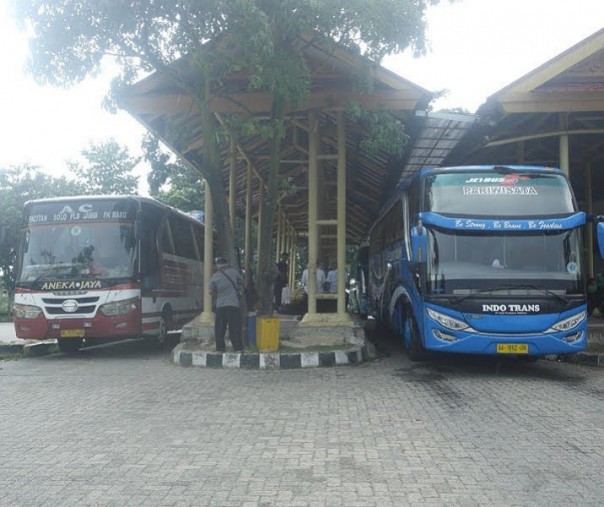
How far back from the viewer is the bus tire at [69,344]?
13.1 m

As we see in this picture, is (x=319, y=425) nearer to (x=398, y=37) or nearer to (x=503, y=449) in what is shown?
(x=503, y=449)

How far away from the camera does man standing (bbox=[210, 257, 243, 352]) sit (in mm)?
10469

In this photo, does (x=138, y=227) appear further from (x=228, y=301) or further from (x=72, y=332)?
(x=228, y=301)

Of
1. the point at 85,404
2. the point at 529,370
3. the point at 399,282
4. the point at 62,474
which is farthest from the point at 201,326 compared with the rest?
the point at 62,474

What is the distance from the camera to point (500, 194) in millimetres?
9297

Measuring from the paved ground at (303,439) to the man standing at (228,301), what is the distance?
1102mm

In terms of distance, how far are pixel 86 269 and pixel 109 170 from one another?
22.5 meters

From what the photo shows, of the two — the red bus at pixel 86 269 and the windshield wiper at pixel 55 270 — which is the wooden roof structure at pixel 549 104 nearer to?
the red bus at pixel 86 269

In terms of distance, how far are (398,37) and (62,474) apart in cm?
750

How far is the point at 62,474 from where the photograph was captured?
4.68 metres

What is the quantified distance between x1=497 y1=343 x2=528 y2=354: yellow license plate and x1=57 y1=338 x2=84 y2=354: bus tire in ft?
28.7

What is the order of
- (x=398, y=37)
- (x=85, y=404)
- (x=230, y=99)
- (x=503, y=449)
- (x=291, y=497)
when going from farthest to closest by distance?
(x=230, y=99) < (x=398, y=37) < (x=85, y=404) < (x=503, y=449) < (x=291, y=497)

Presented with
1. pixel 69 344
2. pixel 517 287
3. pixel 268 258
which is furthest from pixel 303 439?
pixel 69 344

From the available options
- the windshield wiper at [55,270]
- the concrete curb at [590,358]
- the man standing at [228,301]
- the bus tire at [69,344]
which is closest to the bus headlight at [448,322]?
the concrete curb at [590,358]
